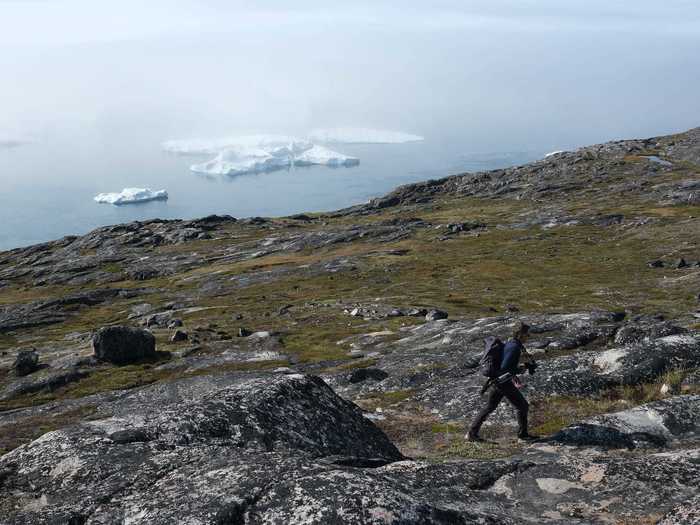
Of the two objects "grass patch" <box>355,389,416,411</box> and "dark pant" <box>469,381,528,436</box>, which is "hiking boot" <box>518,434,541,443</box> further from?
"grass patch" <box>355,389,416,411</box>

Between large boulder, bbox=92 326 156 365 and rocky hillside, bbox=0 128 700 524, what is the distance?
248 mm

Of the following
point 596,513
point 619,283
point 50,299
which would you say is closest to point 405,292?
point 619,283

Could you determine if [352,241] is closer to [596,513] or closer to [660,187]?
[660,187]

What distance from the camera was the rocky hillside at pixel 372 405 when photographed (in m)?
10.8

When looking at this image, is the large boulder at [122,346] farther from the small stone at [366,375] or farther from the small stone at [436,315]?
the small stone at [366,375]

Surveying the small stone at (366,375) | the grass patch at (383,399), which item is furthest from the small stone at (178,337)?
the grass patch at (383,399)

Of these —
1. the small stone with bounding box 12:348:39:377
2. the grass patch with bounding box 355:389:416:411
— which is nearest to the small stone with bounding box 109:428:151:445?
the grass patch with bounding box 355:389:416:411

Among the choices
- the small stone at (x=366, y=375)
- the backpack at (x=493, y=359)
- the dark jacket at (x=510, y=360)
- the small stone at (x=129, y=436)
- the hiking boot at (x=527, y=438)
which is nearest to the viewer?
the small stone at (x=129, y=436)

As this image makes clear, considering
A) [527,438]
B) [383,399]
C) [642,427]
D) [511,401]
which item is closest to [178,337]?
[383,399]

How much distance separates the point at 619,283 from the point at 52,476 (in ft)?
267

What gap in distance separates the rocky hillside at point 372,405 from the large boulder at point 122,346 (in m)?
0.25

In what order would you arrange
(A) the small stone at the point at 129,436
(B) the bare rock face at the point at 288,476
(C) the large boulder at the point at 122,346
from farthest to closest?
1. (C) the large boulder at the point at 122,346
2. (A) the small stone at the point at 129,436
3. (B) the bare rock face at the point at 288,476

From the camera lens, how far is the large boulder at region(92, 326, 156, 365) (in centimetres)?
5841

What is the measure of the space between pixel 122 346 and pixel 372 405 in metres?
40.5
